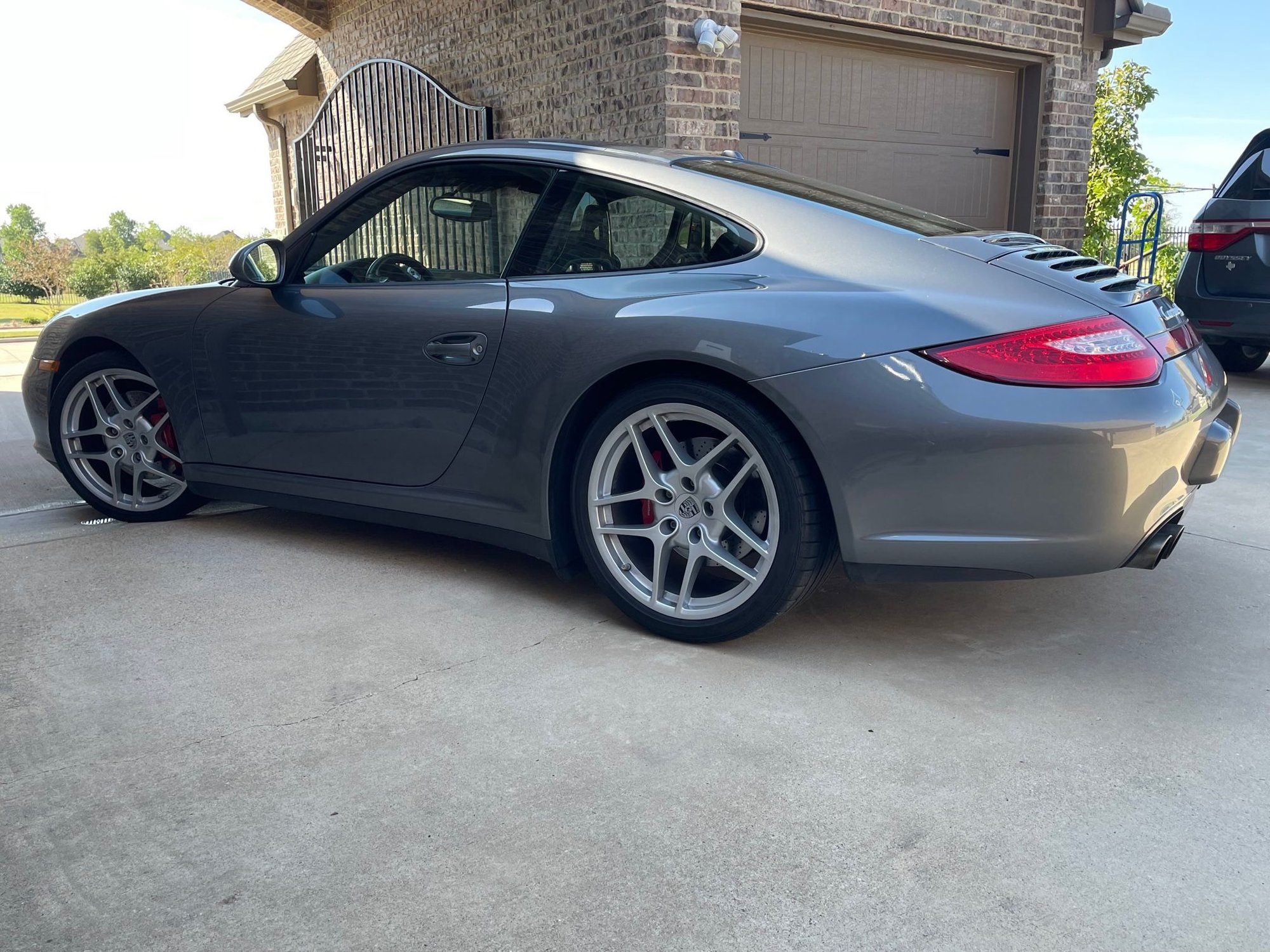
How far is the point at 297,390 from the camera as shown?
3.50m

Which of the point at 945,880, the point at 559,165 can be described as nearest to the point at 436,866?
the point at 945,880

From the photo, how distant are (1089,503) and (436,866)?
5.26ft

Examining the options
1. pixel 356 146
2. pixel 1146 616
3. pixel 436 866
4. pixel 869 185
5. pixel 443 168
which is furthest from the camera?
pixel 356 146

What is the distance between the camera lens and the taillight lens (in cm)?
253

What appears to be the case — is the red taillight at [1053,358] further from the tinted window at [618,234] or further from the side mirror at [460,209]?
the side mirror at [460,209]

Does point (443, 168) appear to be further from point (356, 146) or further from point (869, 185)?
point (356, 146)

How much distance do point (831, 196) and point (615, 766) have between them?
1.74 meters

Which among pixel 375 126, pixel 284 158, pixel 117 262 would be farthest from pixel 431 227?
pixel 117 262

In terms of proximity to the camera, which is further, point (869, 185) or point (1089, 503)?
point (869, 185)

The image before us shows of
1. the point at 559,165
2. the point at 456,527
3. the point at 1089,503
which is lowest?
the point at 456,527

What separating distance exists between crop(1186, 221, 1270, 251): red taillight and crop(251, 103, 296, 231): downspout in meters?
11.1

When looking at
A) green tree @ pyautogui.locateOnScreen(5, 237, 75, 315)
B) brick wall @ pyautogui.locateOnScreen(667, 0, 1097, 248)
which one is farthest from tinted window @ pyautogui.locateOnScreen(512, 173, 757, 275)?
green tree @ pyautogui.locateOnScreen(5, 237, 75, 315)

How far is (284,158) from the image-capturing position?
14.4 m

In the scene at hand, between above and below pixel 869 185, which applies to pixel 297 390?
below
